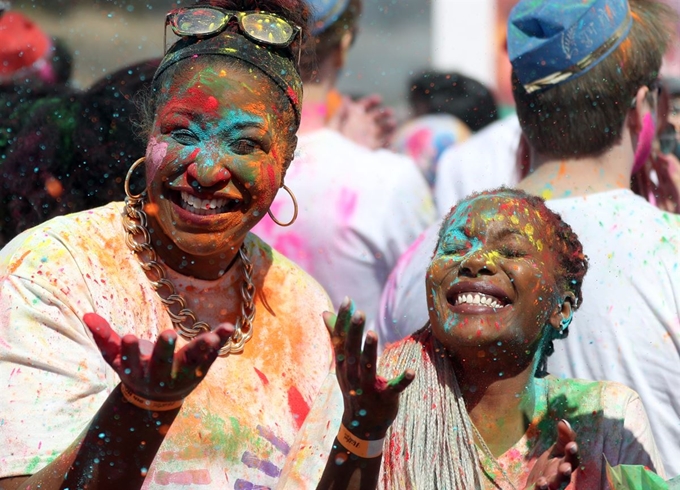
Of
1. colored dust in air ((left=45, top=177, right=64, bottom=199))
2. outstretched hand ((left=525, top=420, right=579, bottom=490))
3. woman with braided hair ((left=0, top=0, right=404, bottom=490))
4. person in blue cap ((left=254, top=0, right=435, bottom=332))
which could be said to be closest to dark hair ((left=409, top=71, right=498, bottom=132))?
person in blue cap ((left=254, top=0, right=435, bottom=332))

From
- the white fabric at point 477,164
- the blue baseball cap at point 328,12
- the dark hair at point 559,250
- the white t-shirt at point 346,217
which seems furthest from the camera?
the white fabric at point 477,164

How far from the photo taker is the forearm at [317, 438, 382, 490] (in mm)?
2438

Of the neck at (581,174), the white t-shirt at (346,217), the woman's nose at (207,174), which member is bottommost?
the white t-shirt at (346,217)

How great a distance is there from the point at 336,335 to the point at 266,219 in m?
2.17

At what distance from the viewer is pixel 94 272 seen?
9.11 ft

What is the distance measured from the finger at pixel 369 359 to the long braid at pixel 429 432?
522 mm

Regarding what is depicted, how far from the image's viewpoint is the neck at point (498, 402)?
292 centimetres

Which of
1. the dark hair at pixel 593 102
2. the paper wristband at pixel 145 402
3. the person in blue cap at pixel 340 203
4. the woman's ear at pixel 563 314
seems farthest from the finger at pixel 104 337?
the person in blue cap at pixel 340 203

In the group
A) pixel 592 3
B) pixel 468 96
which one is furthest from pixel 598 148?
pixel 468 96

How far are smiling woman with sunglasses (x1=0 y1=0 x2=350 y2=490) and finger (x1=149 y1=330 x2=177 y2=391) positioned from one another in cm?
28

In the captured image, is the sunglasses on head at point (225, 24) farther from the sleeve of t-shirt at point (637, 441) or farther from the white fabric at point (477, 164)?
the white fabric at point (477, 164)

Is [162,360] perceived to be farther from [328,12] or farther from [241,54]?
[328,12]

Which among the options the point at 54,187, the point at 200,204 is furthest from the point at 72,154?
the point at 200,204

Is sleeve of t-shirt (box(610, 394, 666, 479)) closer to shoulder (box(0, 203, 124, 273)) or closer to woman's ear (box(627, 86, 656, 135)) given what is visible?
woman's ear (box(627, 86, 656, 135))
